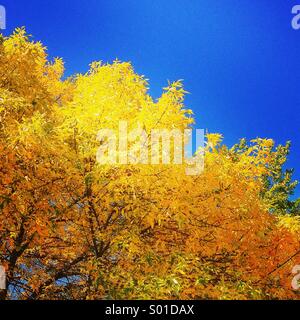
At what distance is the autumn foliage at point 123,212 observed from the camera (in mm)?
8062

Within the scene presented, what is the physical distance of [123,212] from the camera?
8672 millimetres

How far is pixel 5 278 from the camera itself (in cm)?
916

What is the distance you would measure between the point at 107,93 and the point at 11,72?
3.33 meters
